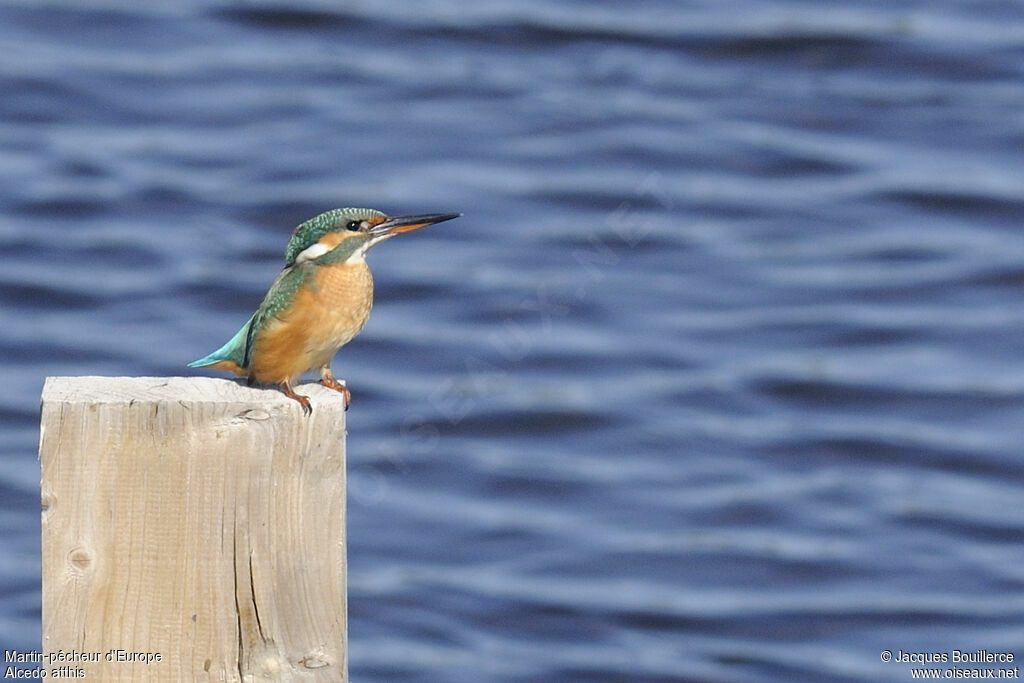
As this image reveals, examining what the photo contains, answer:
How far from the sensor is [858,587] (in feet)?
28.0

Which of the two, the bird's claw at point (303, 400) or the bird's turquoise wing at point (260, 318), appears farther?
the bird's turquoise wing at point (260, 318)

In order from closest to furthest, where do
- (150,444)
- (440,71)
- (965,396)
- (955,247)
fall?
(150,444), (965,396), (955,247), (440,71)

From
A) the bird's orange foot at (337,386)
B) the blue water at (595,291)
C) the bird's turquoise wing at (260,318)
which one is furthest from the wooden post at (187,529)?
the blue water at (595,291)

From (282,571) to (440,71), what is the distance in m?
10.8

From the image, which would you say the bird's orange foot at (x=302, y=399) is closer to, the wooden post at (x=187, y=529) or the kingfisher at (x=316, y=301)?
the wooden post at (x=187, y=529)

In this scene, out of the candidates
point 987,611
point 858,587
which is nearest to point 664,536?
point 858,587

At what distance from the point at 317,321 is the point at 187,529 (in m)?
1.01

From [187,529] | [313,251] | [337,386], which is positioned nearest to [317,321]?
[313,251]

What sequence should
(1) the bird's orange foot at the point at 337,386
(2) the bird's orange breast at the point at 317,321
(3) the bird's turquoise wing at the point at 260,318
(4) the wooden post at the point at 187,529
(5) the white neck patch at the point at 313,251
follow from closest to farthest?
(4) the wooden post at the point at 187,529
(1) the bird's orange foot at the point at 337,386
(2) the bird's orange breast at the point at 317,321
(3) the bird's turquoise wing at the point at 260,318
(5) the white neck patch at the point at 313,251

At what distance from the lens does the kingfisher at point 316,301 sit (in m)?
4.13

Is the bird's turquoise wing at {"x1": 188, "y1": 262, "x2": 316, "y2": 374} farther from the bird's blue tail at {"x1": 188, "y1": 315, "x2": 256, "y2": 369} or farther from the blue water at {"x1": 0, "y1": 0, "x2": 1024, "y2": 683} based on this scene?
the blue water at {"x1": 0, "y1": 0, "x2": 1024, "y2": 683}

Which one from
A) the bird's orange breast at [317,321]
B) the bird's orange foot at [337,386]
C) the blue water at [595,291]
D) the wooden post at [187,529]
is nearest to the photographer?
the wooden post at [187,529]

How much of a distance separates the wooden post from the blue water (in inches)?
166

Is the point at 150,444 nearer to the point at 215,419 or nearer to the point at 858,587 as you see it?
the point at 215,419
